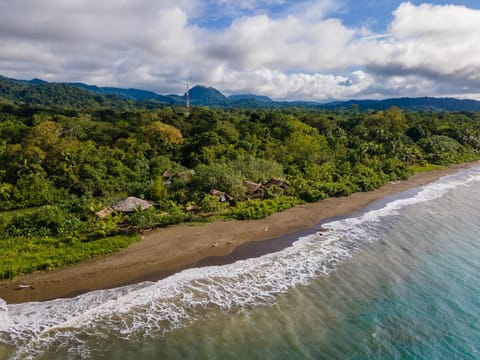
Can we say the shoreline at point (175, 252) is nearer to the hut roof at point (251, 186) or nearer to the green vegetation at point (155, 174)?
the green vegetation at point (155, 174)

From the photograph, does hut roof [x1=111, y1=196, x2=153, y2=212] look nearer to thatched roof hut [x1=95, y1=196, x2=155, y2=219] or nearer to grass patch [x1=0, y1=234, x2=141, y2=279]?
thatched roof hut [x1=95, y1=196, x2=155, y2=219]

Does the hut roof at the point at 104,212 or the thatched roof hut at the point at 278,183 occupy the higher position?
the thatched roof hut at the point at 278,183

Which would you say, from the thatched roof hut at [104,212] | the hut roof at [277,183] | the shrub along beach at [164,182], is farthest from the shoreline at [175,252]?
the thatched roof hut at [104,212]

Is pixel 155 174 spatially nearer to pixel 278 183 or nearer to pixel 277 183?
pixel 277 183

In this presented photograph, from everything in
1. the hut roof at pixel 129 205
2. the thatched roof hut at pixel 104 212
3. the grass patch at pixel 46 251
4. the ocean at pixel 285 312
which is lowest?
the ocean at pixel 285 312

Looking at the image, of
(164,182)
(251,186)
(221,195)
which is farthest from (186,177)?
(251,186)

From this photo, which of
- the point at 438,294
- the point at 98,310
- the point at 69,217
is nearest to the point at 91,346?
the point at 98,310

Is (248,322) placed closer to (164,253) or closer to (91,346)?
(91,346)
